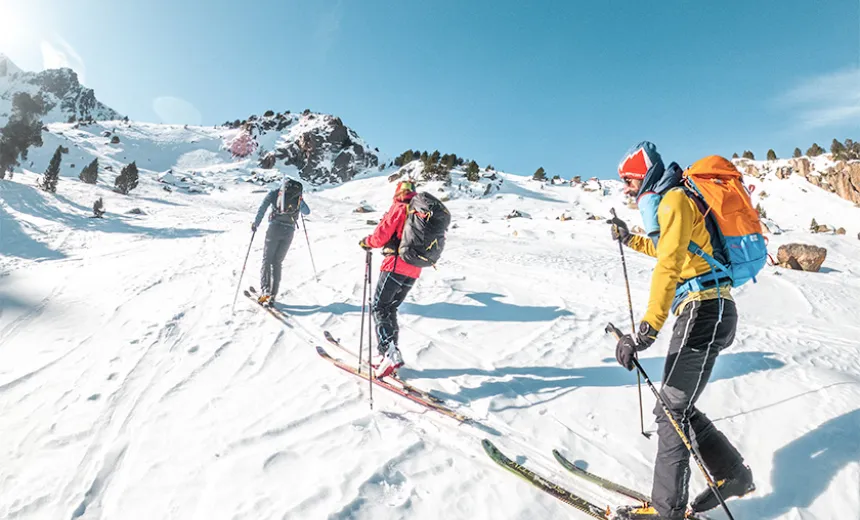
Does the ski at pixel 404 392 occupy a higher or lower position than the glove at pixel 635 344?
lower

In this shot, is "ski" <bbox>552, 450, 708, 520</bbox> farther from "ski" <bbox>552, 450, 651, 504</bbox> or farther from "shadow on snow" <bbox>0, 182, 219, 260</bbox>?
"shadow on snow" <bbox>0, 182, 219, 260</bbox>

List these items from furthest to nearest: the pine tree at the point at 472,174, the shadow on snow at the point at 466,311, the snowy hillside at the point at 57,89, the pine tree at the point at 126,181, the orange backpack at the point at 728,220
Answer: the snowy hillside at the point at 57,89 < the pine tree at the point at 472,174 < the pine tree at the point at 126,181 < the shadow on snow at the point at 466,311 < the orange backpack at the point at 728,220

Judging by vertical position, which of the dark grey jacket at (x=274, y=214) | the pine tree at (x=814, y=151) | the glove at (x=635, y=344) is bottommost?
the glove at (x=635, y=344)

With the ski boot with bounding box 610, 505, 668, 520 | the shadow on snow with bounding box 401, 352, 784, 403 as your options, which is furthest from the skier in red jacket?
the ski boot with bounding box 610, 505, 668, 520

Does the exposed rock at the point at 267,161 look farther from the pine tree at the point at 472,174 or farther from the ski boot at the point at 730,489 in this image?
the ski boot at the point at 730,489

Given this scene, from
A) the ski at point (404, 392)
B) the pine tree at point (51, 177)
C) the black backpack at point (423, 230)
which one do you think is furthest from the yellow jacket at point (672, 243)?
the pine tree at point (51, 177)

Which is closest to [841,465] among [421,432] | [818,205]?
[421,432]

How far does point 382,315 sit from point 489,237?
11678mm

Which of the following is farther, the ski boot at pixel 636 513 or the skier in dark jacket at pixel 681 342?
the ski boot at pixel 636 513

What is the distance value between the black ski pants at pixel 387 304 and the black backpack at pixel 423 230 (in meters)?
0.30

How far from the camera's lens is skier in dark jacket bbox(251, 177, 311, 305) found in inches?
282

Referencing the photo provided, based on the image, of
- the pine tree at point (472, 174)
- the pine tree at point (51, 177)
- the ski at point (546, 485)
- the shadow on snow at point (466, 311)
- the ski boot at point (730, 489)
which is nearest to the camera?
the ski boot at point (730, 489)

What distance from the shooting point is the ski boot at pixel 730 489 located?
269 centimetres

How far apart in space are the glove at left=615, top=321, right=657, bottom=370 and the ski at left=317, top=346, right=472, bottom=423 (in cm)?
182
